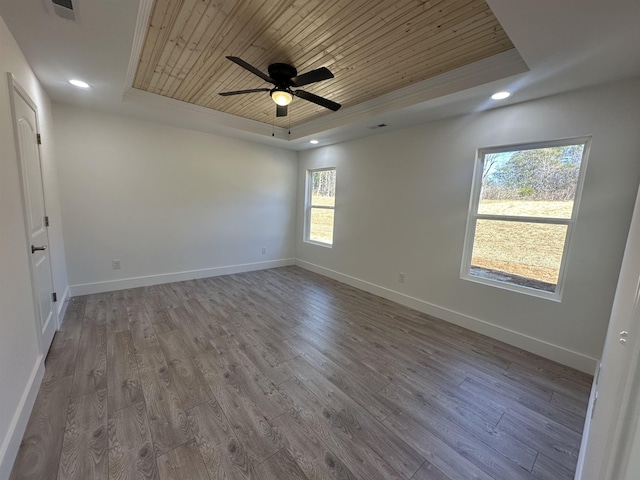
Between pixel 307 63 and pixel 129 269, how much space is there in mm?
3750

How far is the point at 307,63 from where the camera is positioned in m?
2.43

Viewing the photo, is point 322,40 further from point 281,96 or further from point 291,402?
point 291,402

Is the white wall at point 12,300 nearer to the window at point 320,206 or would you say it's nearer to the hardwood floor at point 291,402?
the hardwood floor at point 291,402

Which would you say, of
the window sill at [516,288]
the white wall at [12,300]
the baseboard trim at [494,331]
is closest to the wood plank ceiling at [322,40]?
the white wall at [12,300]

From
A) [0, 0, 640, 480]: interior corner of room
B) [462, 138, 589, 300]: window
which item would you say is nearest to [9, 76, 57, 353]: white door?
[0, 0, 640, 480]: interior corner of room

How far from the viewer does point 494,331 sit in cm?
286

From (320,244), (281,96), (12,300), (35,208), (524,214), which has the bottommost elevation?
(320,244)

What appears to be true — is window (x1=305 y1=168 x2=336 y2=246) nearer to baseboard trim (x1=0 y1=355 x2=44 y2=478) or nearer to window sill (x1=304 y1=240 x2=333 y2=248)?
window sill (x1=304 y1=240 x2=333 y2=248)

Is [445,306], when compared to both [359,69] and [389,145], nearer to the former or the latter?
[389,145]

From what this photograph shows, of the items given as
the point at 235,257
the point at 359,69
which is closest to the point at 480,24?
the point at 359,69

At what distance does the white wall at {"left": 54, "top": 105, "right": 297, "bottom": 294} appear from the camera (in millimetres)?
3438

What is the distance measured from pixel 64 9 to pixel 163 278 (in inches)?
135

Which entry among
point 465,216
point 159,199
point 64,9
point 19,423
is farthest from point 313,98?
point 19,423

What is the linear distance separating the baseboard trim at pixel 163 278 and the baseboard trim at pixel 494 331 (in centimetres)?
203
